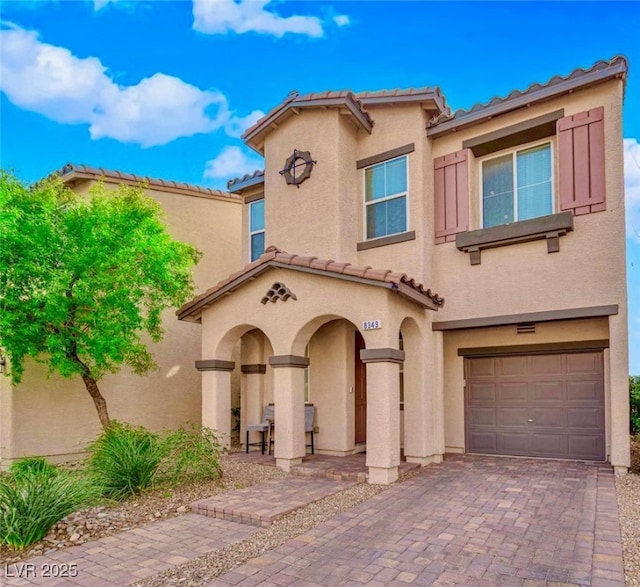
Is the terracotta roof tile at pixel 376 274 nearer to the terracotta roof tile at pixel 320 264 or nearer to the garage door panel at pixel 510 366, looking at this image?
the terracotta roof tile at pixel 320 264

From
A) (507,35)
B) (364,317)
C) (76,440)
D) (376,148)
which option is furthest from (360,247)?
(76,440)

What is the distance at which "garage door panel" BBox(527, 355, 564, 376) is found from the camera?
10500 mm

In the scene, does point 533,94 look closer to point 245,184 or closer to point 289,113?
point 289,113

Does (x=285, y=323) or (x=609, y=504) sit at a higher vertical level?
(x=285, y=323)

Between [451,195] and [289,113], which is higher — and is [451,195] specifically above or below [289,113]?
below

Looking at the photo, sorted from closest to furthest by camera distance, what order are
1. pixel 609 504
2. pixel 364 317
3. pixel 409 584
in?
pixel 409 584, pixel 609 504, pixel 364 317

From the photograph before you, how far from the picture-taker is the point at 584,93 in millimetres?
9789

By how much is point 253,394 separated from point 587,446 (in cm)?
747

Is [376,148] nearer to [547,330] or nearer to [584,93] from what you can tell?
[584,93]

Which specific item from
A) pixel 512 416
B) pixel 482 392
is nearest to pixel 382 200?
pixel 482 392

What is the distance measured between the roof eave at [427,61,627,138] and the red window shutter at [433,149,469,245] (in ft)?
1.93

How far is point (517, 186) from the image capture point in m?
10.8

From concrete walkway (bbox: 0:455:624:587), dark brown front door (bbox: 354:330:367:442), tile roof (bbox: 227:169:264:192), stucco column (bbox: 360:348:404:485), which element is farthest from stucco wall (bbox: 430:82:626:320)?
tile roof (bbox: 227:169:264:192)

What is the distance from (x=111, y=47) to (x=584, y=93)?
34.7ft
